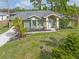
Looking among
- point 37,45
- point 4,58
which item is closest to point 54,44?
point 37,45

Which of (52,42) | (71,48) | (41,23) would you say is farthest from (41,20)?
(71,48)

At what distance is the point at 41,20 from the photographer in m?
40.1

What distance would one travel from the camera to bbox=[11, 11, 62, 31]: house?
39.3m

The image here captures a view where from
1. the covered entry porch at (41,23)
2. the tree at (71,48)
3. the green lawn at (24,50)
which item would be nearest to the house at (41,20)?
the covered entry porch at (41,23)

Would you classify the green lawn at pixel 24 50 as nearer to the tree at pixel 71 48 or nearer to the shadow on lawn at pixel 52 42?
the shadow on lawn at pixel 52 42

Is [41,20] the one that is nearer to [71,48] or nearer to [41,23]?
[41,23]

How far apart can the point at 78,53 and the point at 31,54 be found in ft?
22.5

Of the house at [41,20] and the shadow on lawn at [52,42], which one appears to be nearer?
the shadow on lawn at [52,42]

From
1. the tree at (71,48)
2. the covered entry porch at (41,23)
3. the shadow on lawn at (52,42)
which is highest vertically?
the covered entry porch at (41,23)

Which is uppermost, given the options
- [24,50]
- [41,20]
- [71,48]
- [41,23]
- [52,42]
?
[41,20]

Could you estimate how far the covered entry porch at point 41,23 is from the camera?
129 ft

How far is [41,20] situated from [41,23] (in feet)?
1.85

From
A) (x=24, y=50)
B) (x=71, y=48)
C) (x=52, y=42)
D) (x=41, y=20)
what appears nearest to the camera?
(x=71, y=48)

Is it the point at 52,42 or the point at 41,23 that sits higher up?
the point at 41,23
